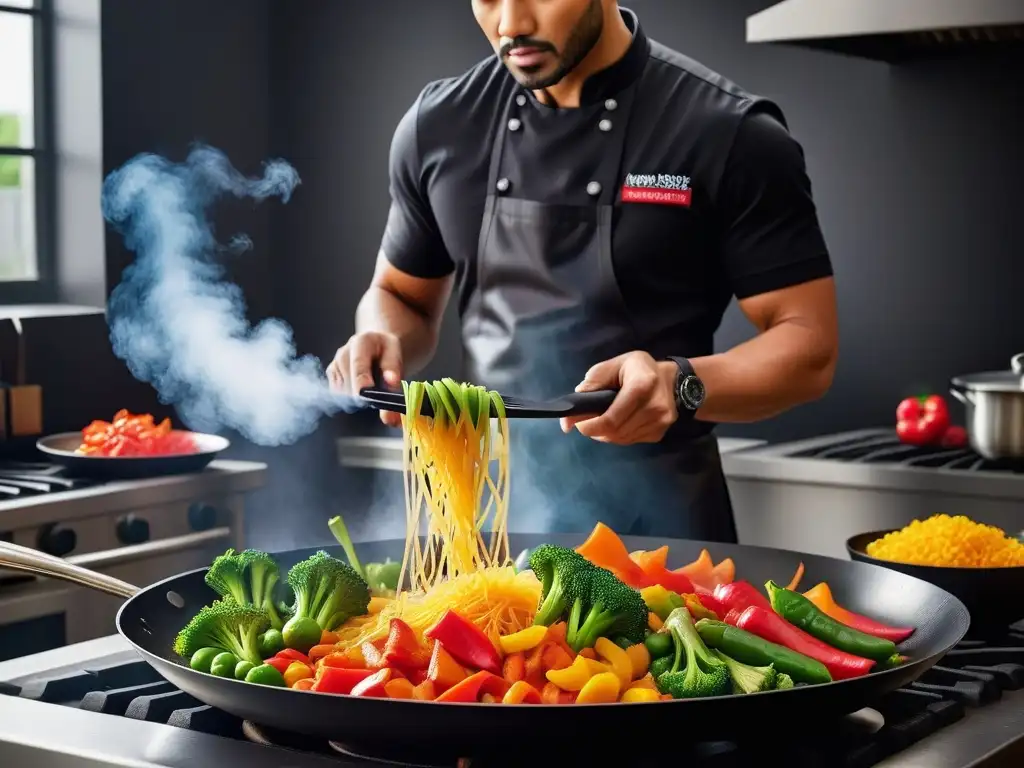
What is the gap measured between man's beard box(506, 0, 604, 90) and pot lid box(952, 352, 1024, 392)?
1456 mm

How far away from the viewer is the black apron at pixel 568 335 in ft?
8.40

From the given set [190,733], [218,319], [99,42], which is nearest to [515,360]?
[190,733]

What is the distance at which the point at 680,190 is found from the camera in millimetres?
2504

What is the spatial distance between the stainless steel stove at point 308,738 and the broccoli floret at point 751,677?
0.17 feet

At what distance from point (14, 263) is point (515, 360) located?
213cm

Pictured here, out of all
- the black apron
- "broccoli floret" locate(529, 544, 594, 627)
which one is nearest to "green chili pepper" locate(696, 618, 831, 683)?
"broccoli floret" locate(529, 544, 594, 627)

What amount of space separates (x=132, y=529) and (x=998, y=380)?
6.99 feet

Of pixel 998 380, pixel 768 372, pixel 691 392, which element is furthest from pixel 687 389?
pixel 998 380

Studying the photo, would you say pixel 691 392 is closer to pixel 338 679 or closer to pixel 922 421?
pixel 338 679

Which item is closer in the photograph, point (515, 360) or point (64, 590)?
point (515, 360)

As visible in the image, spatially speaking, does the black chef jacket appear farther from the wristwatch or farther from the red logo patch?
the wristwatch

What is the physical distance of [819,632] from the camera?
1539 millimetres

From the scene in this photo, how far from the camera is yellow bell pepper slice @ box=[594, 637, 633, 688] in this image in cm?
139

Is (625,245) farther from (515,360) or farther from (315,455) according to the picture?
(315,455)
